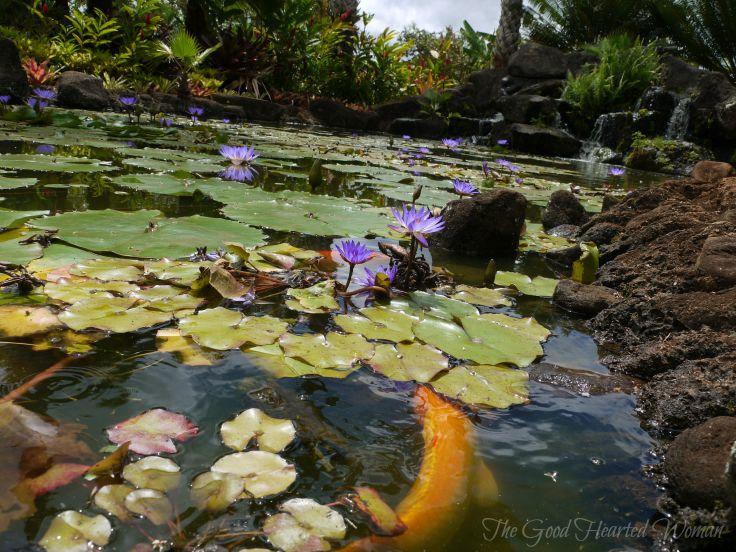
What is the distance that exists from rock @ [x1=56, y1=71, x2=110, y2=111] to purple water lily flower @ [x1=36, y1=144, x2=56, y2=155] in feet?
13.5

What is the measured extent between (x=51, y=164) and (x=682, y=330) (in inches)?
119

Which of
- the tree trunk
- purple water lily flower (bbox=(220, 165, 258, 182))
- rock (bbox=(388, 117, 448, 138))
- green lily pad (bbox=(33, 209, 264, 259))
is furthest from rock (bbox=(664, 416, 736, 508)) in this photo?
the tree trunk

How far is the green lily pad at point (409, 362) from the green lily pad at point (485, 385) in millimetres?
28

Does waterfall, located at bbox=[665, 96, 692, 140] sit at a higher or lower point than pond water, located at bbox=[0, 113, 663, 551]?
higher

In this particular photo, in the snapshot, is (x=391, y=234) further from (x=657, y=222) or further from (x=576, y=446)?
(x=576, y=446)

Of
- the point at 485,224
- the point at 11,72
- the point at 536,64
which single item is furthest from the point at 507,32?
the point at 485,224

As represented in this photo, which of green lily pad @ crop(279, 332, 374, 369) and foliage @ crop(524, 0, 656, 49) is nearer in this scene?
green lily pad @ crop(279, 332, 374, 369)

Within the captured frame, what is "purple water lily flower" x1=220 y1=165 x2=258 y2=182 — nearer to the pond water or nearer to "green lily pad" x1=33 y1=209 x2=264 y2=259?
"green lily pad" x1=33 y1=209 x2=264 y2=259

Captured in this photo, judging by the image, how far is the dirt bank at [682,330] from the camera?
31.0 inches

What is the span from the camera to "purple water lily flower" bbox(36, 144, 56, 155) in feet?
11.4

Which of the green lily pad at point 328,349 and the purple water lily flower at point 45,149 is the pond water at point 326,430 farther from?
the purple water lily flower at point 45,149

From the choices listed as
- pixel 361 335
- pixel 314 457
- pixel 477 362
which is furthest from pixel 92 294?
pixel 477 362

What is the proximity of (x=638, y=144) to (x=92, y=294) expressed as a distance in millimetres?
9498

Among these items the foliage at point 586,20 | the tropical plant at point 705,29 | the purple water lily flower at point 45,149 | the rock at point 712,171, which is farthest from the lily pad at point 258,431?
the foliage at point 586,20
